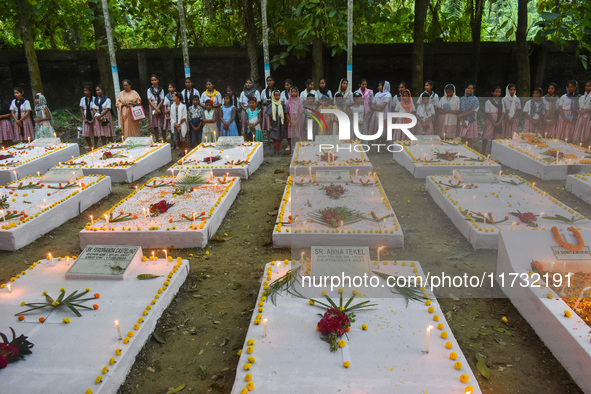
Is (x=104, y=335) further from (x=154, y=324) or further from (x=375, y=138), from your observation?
(x=375, y=138)

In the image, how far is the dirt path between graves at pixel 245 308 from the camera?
3.68m

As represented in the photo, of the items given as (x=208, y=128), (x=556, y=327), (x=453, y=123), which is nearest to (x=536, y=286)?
(x=556, y=327)

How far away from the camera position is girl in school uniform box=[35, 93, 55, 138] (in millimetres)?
11422

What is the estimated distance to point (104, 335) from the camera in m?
3.86

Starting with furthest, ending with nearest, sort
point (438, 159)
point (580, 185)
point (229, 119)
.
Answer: point (229, 119), point (438, 159), point (580, 185)

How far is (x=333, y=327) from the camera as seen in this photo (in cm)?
376

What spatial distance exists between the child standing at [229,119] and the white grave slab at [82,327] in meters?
6.49

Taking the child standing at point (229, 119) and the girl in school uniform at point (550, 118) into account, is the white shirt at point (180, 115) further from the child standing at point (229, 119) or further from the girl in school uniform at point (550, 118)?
the girl in school uniform at point (550, 118)

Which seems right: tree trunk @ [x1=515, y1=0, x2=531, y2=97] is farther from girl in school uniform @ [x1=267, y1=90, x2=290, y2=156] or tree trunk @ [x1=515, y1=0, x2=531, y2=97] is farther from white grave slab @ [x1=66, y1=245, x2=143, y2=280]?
white grave slab @ [x1=66, y1=245, x2=143, y2=280]

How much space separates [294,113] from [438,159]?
143 inches

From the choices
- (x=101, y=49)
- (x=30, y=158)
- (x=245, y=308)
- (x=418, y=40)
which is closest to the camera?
(x=245, y=308)

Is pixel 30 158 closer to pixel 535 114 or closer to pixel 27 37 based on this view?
pixel 27 37

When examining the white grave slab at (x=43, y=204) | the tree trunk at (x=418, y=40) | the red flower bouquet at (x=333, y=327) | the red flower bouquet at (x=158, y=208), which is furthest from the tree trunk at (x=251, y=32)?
the red flower bouquet at (x=333, y=327)

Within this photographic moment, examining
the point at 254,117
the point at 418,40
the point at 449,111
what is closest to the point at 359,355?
the point at 254,117
